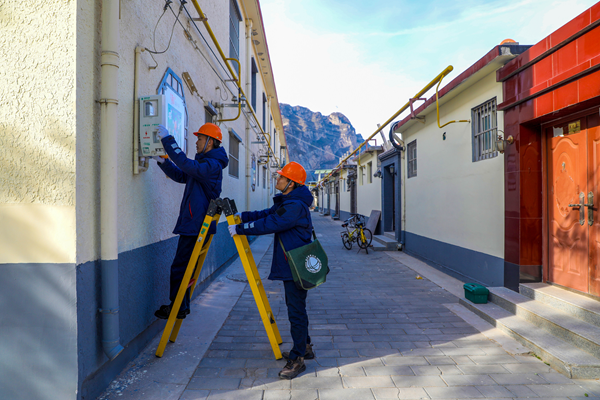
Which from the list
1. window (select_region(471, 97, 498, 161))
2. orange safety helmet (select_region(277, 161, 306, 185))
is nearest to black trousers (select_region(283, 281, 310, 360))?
orange safety helmet (select_region(277, 161, 306, 185))

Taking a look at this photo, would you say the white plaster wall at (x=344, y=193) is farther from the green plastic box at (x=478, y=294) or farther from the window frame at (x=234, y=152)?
the green plastic box at (x=478, y=294)

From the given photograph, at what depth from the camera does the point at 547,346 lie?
3256mm

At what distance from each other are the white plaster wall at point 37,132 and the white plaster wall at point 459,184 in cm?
529

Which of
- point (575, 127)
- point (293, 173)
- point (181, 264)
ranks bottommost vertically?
point (181, 264)

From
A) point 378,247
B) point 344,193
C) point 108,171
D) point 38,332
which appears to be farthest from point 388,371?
point 344,193

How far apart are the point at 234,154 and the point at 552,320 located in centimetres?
678

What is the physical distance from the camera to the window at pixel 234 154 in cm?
785

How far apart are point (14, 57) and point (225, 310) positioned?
3.41 m

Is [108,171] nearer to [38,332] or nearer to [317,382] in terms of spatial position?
[38,332]

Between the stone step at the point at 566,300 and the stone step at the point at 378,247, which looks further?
the stone step at the point at 378,247

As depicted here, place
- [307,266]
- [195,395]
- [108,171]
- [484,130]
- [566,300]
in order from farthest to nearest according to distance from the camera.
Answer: [484,130], [566,300], [307,266], [195,395], [108,171]

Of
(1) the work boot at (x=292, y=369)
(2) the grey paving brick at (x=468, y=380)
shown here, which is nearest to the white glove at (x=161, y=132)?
(1) the work boot at (x=292, y=369)

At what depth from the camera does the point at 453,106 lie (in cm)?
675

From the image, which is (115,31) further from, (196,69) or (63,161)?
(196,69)
